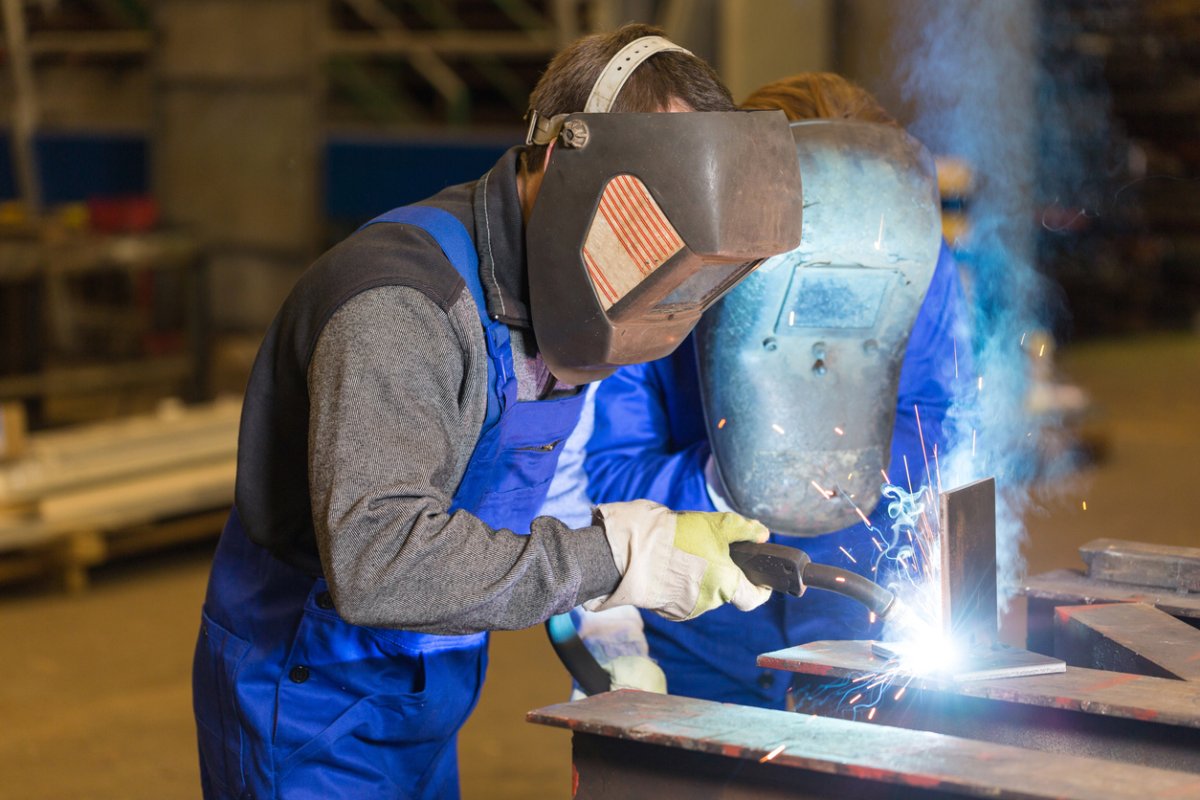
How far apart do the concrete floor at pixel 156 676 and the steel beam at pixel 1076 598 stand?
1.87 m

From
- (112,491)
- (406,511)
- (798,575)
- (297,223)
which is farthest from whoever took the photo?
(297,223)

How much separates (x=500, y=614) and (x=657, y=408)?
89 cm

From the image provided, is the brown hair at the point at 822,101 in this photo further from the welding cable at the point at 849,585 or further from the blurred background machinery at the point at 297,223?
the blurred background machinery at the point at 297,223

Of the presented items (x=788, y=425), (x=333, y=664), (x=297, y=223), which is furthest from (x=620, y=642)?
(x=297, y=223)

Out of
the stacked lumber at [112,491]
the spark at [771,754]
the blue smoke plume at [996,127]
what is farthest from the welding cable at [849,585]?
the blue smoke plume at [996,127]

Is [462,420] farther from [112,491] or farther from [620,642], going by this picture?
[112,491]

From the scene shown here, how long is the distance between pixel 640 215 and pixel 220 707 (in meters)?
0.81

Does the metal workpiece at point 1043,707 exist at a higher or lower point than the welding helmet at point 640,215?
lower

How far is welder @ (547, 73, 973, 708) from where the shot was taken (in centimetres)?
199

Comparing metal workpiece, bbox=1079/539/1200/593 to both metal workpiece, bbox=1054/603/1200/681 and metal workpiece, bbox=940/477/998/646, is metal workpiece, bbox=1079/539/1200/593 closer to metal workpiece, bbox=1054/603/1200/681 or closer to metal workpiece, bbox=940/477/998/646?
metal workpiece, bbox=1054/603/1200/681

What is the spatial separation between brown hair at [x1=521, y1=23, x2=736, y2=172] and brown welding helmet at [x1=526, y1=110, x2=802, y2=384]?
0.20 feet

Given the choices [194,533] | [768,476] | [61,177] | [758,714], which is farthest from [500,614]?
[61,177]

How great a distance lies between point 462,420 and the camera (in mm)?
1590

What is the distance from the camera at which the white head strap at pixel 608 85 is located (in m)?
1.57
